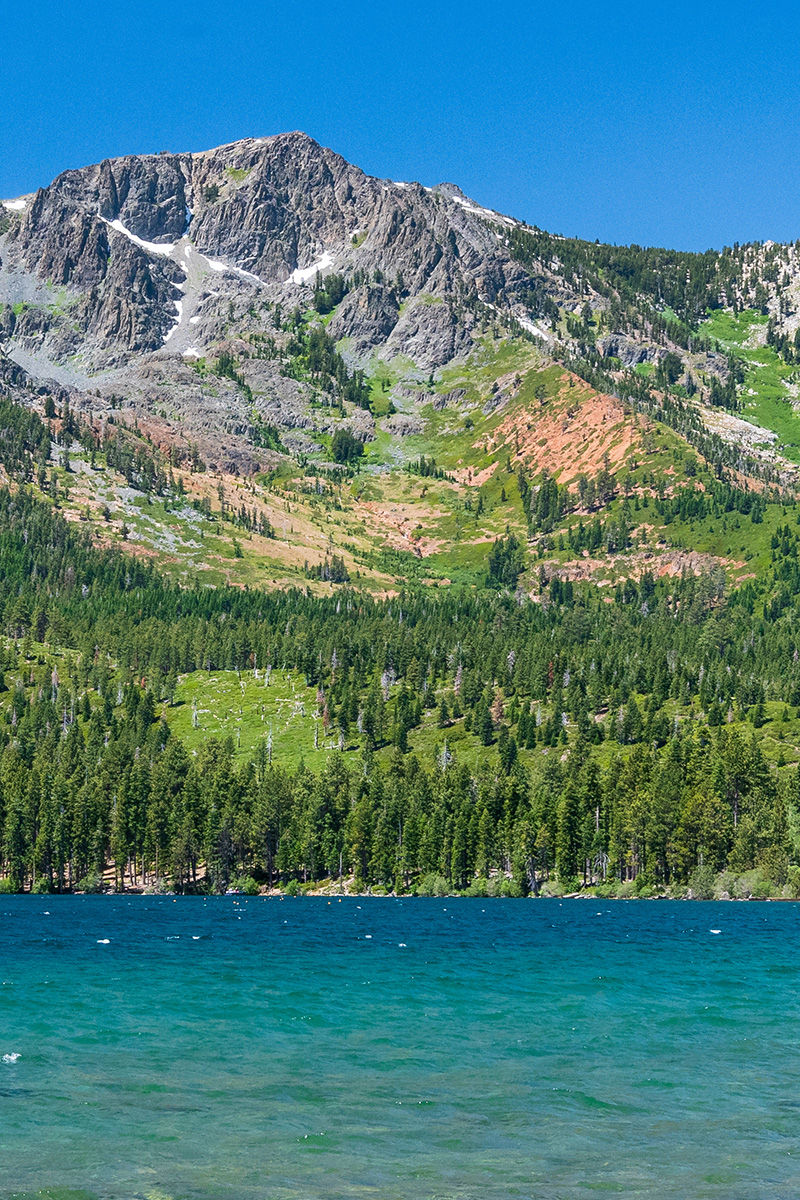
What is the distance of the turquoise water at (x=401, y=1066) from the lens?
32.2 meters

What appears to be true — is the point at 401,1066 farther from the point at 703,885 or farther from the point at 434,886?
the point at 434,886

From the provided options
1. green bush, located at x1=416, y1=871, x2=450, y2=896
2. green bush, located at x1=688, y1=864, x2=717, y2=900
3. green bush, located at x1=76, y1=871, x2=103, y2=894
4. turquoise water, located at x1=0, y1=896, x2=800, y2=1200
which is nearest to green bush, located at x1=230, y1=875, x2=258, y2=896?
green bush, located at x1=76, y1=871, x2=103, y2=894

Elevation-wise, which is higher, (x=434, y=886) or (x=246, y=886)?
(x=434, y=886)

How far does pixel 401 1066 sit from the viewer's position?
47125mm

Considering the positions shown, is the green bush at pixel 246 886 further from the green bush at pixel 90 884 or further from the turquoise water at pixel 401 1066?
the turquoise water at pixel 401 1066

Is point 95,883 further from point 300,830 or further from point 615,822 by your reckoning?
point 615,822

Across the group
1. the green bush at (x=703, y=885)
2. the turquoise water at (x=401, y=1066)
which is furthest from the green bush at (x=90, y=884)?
the green bush at (x=703, y=885)

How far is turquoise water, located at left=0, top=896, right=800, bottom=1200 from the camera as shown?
1268 inches

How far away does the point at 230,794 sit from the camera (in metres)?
178

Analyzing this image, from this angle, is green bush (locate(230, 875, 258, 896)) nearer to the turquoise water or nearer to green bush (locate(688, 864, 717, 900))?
green bush (locate(688, 864, 717, 900))

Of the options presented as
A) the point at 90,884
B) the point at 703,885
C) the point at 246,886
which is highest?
the point at 703,885

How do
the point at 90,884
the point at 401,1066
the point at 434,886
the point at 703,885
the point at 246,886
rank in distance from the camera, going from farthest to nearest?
the point at 90,884 → the point at 246,886 → the point at 434,886 → the point at 703,885 → the point at 401,1066

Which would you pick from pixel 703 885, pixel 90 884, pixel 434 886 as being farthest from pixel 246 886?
pixel 703 885

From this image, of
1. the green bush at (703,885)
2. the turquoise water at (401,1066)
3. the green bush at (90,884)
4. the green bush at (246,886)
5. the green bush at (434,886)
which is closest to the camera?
the turquoise water at (401,1066)
